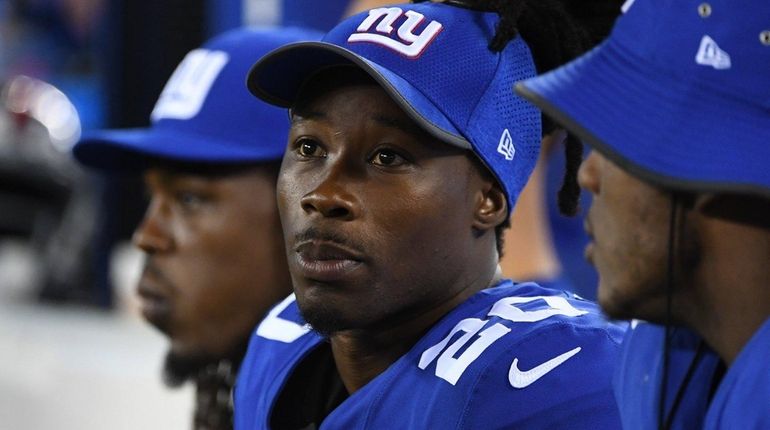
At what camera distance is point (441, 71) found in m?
1.94

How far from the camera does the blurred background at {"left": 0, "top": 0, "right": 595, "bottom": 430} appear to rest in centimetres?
538

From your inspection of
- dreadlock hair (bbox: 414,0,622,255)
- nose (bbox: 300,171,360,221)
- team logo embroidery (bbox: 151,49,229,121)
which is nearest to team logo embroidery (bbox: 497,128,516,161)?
dreadlock hair (bbox: 414,0,622,255)

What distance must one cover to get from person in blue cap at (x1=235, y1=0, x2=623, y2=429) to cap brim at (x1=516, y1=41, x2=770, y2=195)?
46cm

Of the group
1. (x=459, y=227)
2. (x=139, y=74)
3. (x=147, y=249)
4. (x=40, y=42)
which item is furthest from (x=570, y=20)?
(x=40, y=42)

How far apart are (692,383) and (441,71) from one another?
626 millimetres

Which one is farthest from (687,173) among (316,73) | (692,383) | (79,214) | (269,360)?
(79,214)

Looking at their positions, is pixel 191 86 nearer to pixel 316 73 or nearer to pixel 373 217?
pixel 316 73

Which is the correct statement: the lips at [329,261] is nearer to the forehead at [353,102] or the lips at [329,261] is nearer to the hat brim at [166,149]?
the forehead at [353,102]

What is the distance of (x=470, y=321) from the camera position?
1953mm

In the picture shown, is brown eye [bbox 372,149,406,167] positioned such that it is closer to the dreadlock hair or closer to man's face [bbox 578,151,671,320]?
the dreadlock hair

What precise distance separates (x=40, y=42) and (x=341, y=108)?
23.8 ft

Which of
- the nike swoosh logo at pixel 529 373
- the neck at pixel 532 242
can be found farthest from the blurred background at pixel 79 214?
the nike swoosh logo at pixel 529 373

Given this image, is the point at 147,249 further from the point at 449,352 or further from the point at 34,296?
the point at 34,296

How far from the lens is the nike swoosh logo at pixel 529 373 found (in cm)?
183
